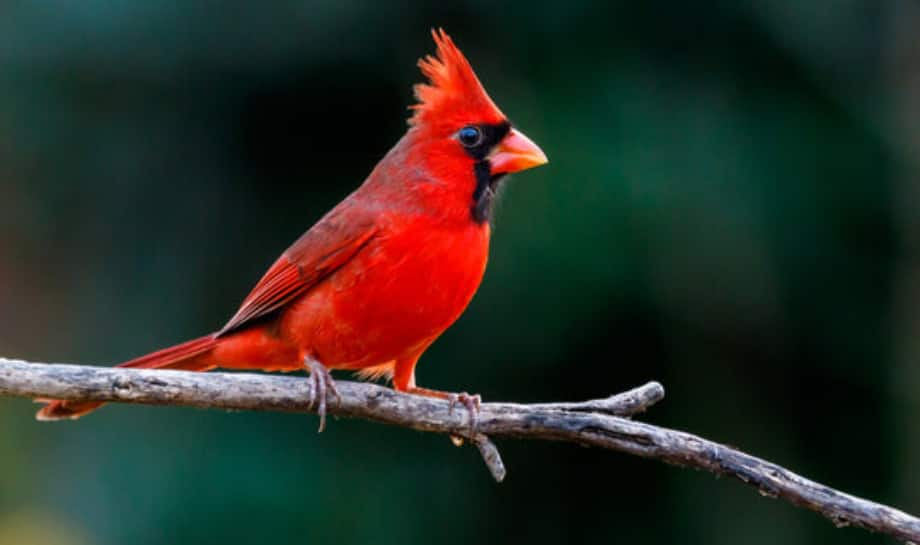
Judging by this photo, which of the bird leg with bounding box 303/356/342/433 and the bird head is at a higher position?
the bird head

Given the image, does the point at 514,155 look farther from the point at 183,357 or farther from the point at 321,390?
the point at 183,357

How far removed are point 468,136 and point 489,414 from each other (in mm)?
1105

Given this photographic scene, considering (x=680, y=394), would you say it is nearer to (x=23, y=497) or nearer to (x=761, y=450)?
(x=761, y=450)

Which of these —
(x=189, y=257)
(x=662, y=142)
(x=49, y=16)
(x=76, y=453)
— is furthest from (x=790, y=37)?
(x=76, y=453)

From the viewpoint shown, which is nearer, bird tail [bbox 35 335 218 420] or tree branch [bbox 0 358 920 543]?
tree branch [bbox 0 358 920 543]

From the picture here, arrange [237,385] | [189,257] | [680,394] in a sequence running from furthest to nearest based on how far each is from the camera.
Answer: [189,257] → [680,394] → [237,385]

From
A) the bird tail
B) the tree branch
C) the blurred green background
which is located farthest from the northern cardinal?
the blurred green background

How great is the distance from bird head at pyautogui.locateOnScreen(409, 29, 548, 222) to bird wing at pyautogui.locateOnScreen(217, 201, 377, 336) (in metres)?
0.32

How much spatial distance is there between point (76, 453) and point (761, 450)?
3.36m

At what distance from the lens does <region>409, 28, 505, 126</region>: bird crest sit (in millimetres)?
4062

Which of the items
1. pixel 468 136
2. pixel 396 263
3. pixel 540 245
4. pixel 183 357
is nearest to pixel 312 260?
pixel 396 263

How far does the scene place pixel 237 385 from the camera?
10.7 ft

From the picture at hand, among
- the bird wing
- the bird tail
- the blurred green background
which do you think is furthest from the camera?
the blurred green background

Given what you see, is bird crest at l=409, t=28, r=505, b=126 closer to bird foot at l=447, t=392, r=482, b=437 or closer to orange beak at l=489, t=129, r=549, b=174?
orange beak at l=489, t=129, r=549, b=174
